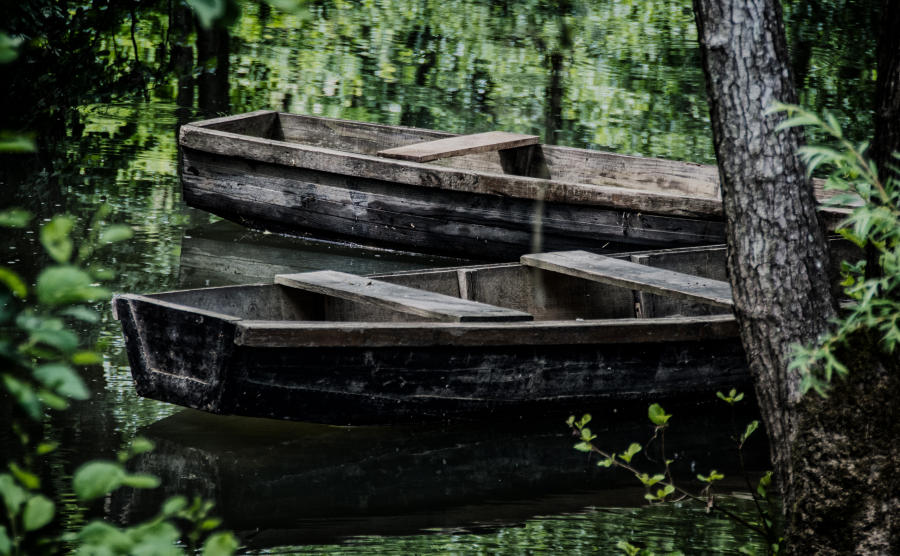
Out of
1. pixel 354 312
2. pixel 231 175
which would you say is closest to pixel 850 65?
pixel 231 175

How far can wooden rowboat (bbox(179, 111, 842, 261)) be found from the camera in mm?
7715

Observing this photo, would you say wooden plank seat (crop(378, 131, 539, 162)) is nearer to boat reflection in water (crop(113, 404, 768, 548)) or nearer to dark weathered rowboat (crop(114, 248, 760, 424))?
dark weathered rowboat (crop(114, 248, 760, 424))

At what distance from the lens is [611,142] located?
37.2 feet

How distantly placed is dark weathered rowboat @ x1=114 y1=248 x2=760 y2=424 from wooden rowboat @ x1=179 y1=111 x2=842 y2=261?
1.51 m

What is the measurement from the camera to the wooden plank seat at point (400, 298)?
5.24 m

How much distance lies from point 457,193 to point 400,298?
2.69 m

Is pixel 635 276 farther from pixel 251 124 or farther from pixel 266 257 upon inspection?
pixel 251 124

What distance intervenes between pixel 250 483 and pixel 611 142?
738 centimetres

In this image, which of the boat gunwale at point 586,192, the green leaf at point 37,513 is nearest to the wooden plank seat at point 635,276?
the boat gunwale at point 586,192

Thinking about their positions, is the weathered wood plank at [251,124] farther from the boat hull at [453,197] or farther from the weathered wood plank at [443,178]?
the weathered wood plank at [443,178]

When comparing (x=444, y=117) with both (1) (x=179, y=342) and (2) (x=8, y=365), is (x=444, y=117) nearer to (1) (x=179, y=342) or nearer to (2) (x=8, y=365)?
(1) (x=179, y=342)

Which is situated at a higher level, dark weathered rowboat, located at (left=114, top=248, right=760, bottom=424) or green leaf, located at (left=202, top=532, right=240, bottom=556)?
green leaf, located at (left=202, top=532, right=240, bottom=556)

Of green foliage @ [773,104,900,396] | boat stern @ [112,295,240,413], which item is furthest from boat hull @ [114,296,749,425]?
green foliage @ [773,104,900,396]

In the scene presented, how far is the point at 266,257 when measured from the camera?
8.21 meters
